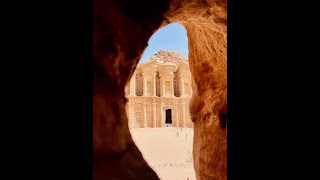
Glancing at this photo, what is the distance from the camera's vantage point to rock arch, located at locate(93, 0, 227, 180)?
2.79 meters

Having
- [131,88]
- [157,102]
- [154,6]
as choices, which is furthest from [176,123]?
[154,6]

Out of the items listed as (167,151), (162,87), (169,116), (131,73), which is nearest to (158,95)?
(162,87)

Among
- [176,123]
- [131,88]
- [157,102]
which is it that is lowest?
[176,123]

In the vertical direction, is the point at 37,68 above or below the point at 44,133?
above

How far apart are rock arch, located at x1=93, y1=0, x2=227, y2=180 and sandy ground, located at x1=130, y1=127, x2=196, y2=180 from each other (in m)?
6.68

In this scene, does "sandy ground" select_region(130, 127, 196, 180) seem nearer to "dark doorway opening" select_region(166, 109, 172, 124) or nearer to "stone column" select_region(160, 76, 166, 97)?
"stone column" select_region(160, 76, 166, 97)

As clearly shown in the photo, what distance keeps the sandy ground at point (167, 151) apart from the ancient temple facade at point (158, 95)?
6.70ft

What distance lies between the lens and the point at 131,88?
86.7 feet

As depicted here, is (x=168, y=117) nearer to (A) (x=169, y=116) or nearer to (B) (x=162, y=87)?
(A) (x=169, y=116)

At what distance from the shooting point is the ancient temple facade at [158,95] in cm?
2625

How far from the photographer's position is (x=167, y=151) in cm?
1761

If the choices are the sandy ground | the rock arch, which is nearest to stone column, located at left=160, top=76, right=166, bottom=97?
the sandy ground
